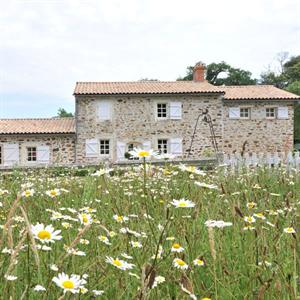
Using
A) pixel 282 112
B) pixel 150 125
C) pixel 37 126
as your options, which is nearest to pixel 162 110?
pixel 150 125

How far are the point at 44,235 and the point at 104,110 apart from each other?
2136 centimetres

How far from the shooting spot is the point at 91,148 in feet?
72.4

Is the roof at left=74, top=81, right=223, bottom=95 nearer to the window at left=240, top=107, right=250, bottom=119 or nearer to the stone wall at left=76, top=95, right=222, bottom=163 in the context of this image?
the stone wall at left=76, top=95, right=222, bottom=163

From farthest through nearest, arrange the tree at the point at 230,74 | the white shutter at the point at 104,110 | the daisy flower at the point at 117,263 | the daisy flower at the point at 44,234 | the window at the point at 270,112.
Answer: the tree at the point at 230,74 < the window at the point at 270,112 < the white shutter at the point at 104,110 < the daisy flower at the point at 117,263 < the daisy flower at the point at 44,234

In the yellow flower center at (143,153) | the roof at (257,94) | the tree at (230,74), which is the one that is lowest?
the yellow flower center at (143,153)

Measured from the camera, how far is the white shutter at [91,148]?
2205 cm

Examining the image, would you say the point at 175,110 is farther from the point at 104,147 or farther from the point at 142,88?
the point at 104,147

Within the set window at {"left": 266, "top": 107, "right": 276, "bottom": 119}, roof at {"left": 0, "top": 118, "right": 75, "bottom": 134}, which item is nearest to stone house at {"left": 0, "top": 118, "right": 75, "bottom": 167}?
roof at {"left": 0, "top": 118, "right": 75, "bottom": 134}

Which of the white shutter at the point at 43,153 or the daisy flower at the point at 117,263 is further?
the white shutter at the point at 43,153

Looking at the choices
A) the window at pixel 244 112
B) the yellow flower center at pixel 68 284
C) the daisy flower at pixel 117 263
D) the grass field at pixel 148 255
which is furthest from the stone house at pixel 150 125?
the yellow flower center at pixel 68 284

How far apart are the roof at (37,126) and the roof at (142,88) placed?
2.18 m

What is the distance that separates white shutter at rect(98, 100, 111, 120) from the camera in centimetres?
2227

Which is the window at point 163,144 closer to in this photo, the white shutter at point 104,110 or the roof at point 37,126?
the white shutter at point 104,110

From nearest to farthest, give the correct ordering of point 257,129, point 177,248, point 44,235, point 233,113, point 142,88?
point 44,235
point 177,248
point 142,88
point 233,113
point 257,129
